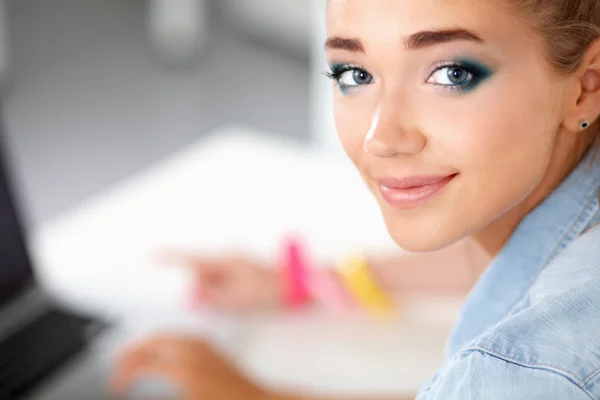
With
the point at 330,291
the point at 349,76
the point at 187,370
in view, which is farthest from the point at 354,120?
the point at 330,291

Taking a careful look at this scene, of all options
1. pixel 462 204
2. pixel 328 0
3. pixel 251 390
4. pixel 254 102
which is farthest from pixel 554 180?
pixel 254 102

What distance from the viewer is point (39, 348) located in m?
1.10

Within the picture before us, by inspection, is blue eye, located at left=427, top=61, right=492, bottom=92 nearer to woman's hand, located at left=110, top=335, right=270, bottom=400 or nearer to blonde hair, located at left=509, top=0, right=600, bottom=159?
blonde hair, located at left=509, top=0, right=600, bottom=159

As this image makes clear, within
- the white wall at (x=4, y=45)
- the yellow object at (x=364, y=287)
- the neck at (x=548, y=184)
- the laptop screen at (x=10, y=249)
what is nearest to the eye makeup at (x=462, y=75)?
the neck at (x=548, y=184)

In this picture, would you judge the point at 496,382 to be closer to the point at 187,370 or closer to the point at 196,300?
the point at 187,370

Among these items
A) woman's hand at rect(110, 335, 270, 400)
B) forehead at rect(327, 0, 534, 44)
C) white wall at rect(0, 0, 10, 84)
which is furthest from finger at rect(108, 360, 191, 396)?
white wall at rect(0, 0, 10, 84)

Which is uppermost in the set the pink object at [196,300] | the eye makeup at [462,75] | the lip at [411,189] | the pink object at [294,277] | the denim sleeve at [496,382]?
the pink object at [294,277]

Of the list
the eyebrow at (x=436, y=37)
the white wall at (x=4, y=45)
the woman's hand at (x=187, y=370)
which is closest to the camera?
the eyebrow at (x=436, y=37)

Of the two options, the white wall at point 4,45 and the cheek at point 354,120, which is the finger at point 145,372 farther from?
the white wall at point 4,45

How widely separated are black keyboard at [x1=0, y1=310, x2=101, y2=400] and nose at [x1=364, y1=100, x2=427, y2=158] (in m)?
0.61

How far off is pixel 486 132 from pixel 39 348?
2.48 ft

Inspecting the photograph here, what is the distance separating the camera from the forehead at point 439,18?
22.7 inches

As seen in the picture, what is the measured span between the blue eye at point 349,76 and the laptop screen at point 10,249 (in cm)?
74

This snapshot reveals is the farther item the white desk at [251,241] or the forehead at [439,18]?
the white desk at [251,241]
